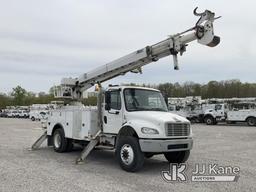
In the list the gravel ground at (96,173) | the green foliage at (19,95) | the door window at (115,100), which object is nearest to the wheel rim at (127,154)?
the gravel ground at (96,173)

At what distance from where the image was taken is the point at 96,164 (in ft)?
36.3

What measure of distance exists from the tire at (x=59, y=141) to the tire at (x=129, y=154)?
3.78 meters

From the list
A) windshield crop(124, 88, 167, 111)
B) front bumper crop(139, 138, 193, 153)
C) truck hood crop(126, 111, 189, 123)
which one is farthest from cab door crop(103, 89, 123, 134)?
front bumper crop(139, 138, 193, 153)

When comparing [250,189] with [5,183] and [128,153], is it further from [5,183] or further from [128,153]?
[5,183]

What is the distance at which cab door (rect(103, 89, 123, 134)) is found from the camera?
35.3ft

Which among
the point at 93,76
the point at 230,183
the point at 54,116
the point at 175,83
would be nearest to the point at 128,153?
the point at 230,183

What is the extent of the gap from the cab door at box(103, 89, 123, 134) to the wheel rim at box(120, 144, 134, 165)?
0.87m

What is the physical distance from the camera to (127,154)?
987cm

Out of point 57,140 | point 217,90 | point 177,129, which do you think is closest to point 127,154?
point 177,129

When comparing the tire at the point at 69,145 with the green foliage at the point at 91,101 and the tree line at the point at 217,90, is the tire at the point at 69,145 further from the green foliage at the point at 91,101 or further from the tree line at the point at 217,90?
the tree line at the point at 217,90

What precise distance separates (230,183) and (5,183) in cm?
524

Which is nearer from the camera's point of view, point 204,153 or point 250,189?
point 250,189

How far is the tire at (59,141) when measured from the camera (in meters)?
13.4

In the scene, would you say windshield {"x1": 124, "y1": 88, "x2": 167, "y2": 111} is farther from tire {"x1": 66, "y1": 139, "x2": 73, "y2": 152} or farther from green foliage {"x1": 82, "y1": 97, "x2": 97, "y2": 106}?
tire {"x1": 66, "y1": 139, "x2": 73, "y2": 152}
